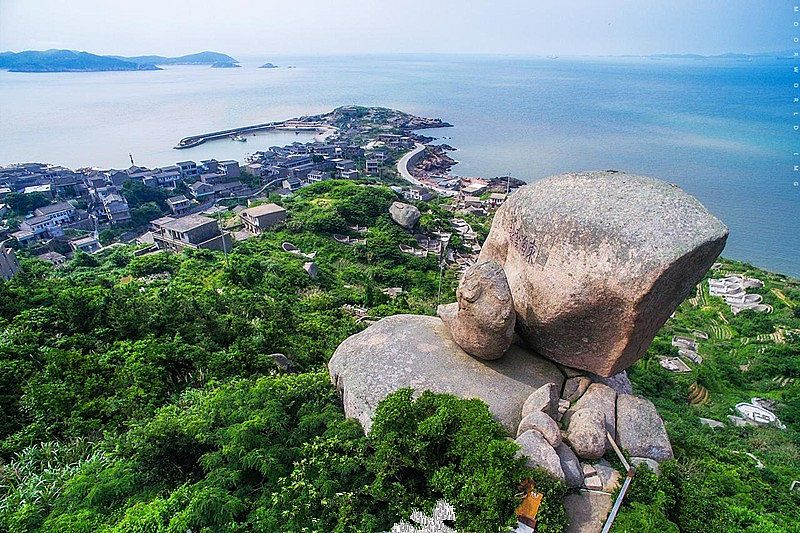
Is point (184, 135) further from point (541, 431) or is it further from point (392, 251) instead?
point (541, 431)

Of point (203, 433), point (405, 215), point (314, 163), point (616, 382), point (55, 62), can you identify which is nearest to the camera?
point (203, 433)

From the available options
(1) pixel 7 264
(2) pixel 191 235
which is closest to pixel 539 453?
(1) pixel 7 264

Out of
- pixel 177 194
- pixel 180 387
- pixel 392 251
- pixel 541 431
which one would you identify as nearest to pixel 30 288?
pixel 180 387

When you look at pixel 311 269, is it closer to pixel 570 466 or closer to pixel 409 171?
pixel 570 466

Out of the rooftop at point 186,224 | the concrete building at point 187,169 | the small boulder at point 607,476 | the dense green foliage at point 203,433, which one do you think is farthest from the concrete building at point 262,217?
the small boulder at point 607,476

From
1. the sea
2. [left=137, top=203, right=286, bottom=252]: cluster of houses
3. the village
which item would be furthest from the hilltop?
[left=137, top=203, right=286, bottom=252]: cluster of houses

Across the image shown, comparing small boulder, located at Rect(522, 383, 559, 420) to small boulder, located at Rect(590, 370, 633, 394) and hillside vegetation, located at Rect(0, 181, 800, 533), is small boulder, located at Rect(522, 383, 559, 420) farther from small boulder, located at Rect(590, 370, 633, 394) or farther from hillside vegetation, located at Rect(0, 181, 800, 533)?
small boulder, located at Rect(590, 370, 633, 394)

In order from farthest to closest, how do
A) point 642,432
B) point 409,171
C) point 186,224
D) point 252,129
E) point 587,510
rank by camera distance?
point 252,129
point 409,171
point 186,224
point 642,432
point 587,510
